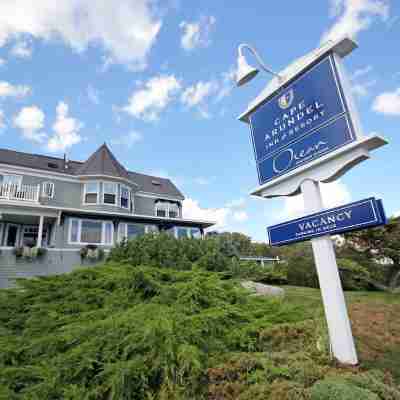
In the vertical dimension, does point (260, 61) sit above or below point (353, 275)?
above

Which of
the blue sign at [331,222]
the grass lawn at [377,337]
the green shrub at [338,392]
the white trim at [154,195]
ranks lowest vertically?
the grass lawn at [377,337]

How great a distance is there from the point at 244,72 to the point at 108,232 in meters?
13.5

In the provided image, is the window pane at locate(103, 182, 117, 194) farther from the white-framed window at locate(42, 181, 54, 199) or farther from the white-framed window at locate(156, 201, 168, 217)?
the white-framed window at locate(156, 201, 168, 217)

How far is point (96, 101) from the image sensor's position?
11.0 meters

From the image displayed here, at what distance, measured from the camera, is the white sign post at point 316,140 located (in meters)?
3.38

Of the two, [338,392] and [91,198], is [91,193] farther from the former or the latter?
[338,392]

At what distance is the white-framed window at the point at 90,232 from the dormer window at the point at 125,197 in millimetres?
2577

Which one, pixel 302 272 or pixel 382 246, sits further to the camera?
pixel 302 272

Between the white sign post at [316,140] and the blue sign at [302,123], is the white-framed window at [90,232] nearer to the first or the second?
the white sign post at [316,140]

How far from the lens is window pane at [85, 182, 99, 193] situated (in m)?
17.3

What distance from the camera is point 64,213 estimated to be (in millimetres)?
14383

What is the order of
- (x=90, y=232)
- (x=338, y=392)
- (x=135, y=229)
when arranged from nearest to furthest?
(x=338, y=392), (x=90, y=232), (x=135, y=229)

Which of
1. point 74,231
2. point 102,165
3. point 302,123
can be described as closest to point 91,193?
point 102,165

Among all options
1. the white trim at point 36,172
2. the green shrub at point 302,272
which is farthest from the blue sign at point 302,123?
the white trim at point 36,172
